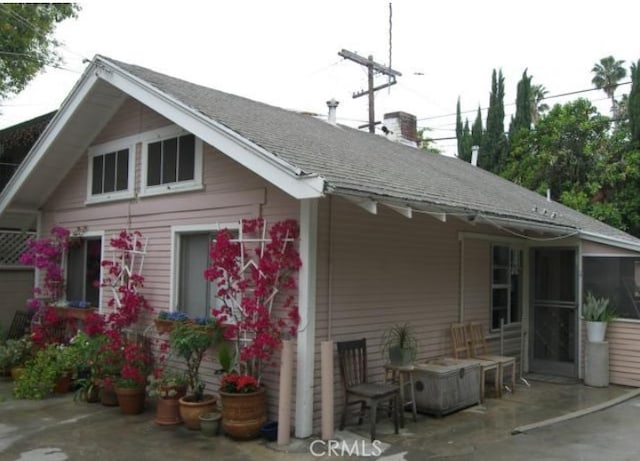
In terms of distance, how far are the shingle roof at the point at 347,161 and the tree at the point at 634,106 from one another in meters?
9.67

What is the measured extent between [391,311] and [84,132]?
5858mm

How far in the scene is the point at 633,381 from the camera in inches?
336

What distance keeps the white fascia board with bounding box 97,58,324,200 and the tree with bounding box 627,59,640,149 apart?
1622cm

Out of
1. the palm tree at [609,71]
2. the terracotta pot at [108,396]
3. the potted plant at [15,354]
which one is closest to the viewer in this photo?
the terracotta pot at [108,396]

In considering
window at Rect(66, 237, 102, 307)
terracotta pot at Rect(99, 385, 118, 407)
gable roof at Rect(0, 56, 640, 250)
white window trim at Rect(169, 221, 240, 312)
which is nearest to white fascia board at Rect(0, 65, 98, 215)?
gable roof at Rect(0, 56, 640, 250)

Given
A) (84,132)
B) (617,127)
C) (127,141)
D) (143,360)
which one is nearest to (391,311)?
(143,360)

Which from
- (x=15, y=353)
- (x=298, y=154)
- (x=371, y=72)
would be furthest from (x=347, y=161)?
(x=371, y=72)

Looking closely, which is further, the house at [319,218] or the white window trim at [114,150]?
Result: the white window trim at [114,150]

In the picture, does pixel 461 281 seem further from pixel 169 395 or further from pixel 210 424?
pixel 169 395

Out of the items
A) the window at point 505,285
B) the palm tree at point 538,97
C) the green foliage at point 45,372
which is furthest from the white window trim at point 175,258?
the palm tree at point 538,97

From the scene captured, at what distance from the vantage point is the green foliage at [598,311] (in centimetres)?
867

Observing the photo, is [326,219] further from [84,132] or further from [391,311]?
[84,132]

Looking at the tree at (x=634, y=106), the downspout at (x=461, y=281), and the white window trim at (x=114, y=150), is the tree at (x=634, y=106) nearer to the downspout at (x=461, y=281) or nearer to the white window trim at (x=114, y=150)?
the downspout at (x=461, y=281)

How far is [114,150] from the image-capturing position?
29.9 feet
